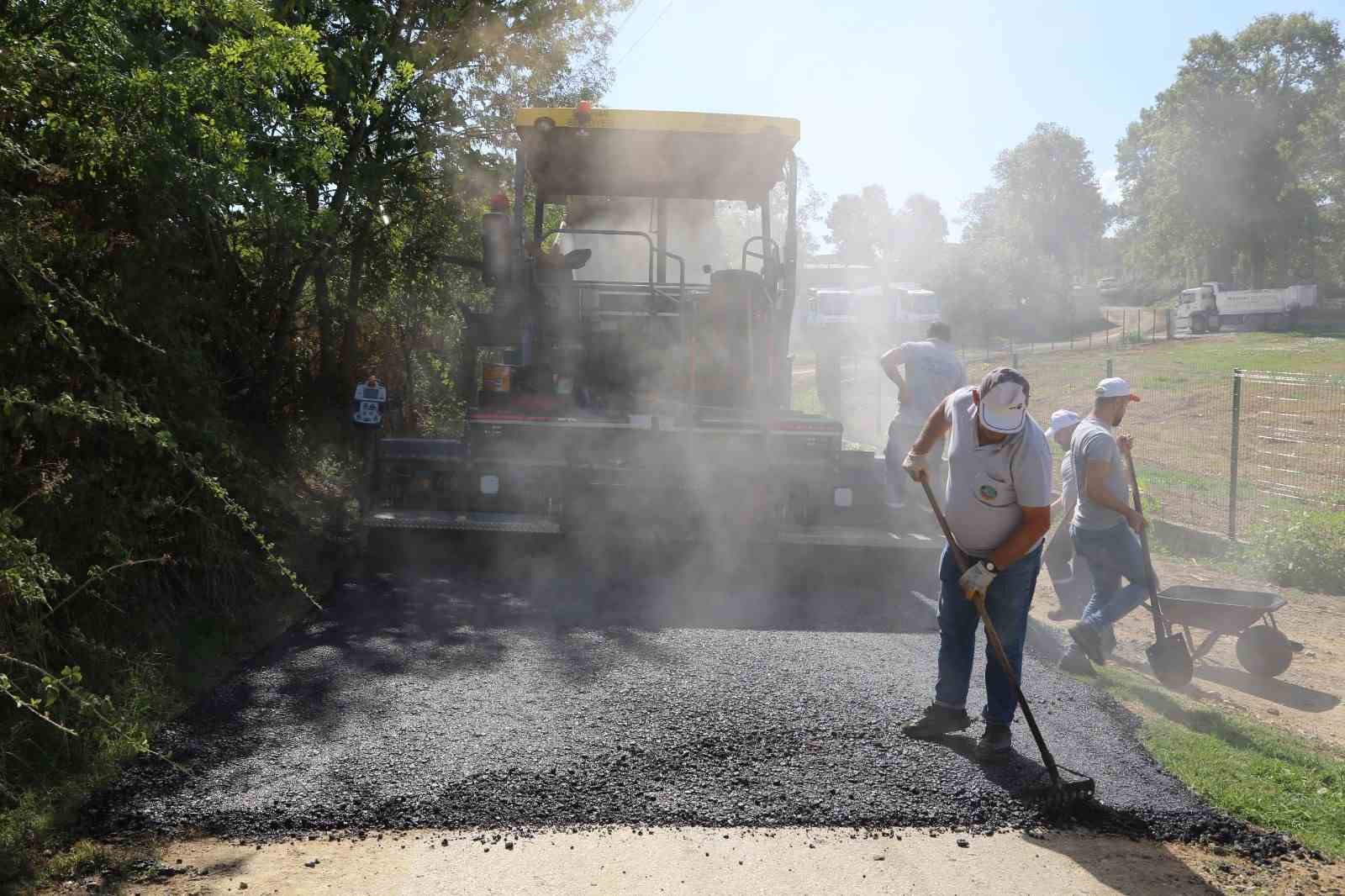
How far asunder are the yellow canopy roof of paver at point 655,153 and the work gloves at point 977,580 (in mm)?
4848

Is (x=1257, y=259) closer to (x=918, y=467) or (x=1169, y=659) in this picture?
(x=1169, y=659)

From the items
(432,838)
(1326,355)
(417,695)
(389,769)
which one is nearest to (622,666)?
(417,695)

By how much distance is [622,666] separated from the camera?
6066 millimetres

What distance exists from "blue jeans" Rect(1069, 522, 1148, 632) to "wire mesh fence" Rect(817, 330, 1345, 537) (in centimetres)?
462

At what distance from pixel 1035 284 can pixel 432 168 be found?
43631 mm

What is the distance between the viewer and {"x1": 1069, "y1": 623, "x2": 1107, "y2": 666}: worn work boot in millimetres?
6340

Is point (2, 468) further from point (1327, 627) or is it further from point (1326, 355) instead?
point (1326, 355)

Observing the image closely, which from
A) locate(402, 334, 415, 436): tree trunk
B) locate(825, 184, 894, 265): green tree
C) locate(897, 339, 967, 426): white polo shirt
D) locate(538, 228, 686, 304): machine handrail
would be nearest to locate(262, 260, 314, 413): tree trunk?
locate(538, 228, 686, 304): machine handrail

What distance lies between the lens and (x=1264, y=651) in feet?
20.9

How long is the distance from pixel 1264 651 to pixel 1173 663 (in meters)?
0.62

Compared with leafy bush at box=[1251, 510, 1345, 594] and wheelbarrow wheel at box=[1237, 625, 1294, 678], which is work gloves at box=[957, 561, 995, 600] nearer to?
wheelbarrow wheel at box=[1237, 625, 1294, 678]

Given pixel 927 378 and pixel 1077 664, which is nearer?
pixel 1077 664

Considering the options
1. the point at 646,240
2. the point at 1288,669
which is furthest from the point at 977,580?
the point at 646,240

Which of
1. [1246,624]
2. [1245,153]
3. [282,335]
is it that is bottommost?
[1246,624]
